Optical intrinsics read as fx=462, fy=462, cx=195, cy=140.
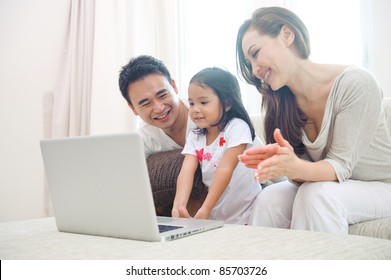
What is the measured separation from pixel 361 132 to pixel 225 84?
19.4 inches

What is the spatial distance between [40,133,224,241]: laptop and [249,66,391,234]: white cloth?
0.31m

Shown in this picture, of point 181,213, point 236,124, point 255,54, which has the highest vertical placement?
point 255,54

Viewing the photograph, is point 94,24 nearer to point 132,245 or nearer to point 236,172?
point 236,172

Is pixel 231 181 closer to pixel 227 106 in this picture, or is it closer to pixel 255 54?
pixel 227 106

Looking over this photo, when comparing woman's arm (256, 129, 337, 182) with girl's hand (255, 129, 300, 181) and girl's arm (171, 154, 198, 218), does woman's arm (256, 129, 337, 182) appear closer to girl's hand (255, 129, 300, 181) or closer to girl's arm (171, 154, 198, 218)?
girl's hand (255, 129, 300, 181)

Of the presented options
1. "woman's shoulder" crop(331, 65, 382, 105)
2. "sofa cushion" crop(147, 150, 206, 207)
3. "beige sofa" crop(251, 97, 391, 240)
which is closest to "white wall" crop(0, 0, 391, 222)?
"sofa cushion" crop(147, 150, 206, 207)

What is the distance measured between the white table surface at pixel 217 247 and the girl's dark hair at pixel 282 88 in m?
0.52

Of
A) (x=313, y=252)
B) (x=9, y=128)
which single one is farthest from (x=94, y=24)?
(x=313, y=252)

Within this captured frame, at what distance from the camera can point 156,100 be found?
1.75m

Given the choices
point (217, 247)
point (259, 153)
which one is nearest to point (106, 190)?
point (217, 247)

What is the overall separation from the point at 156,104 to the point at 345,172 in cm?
77

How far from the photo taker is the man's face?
5.73ft

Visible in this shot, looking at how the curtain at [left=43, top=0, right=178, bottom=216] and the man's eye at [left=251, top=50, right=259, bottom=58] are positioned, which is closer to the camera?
the man's eye at [left=251, top=50, right=259, bottom=58]

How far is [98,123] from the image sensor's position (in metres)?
2.75
